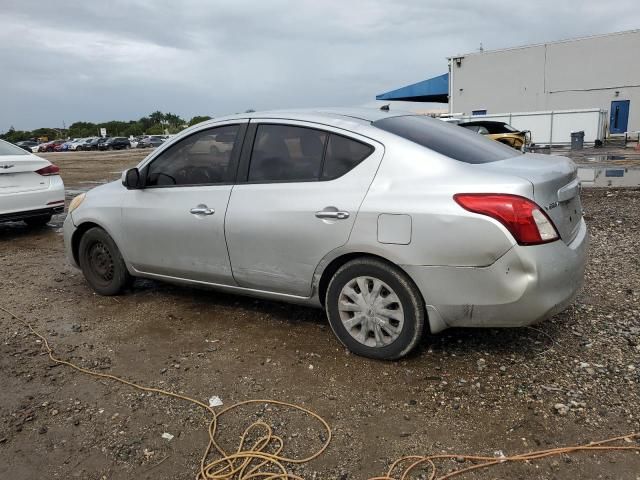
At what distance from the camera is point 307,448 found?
282 cm

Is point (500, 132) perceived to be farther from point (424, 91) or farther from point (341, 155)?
point (424, 91)

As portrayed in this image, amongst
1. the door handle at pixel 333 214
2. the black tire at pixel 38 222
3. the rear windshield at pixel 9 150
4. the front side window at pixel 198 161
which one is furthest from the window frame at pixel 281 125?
the black tire at pixel 38 222

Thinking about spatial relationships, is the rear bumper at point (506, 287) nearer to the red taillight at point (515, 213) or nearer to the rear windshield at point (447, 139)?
the red taillight at point (515, 213)

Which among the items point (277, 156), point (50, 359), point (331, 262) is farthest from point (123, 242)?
point (331, 262)

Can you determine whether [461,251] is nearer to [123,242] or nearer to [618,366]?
[618,366]

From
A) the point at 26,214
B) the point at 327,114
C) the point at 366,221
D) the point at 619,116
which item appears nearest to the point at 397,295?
the point at 366,221

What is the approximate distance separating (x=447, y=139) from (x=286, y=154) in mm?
1138

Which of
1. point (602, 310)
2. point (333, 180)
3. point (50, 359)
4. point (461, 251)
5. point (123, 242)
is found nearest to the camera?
point (461, 251)

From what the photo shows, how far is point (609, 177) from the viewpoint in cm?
1321

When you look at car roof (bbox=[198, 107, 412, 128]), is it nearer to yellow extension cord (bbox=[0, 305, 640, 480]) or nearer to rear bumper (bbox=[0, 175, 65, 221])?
yellow extension cord (bbox=[0, 305, 640, 480])

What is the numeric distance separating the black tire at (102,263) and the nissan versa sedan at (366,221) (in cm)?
36

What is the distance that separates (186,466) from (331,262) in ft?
5.06

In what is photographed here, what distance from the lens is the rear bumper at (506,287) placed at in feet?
10.1

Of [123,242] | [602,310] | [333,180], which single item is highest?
[333,180]
